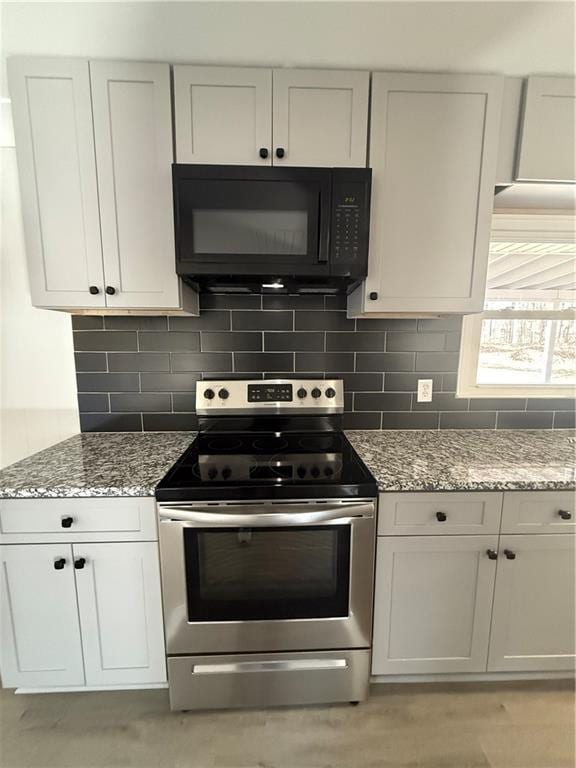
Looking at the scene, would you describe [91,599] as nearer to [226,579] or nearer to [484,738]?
[226,579]

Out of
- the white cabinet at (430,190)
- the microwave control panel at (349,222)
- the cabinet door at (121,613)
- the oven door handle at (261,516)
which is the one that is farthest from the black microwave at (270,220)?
the cabinet door at (121,613)

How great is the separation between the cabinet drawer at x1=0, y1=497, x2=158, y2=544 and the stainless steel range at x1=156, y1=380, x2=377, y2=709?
0.11m

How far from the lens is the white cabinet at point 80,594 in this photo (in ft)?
3.76

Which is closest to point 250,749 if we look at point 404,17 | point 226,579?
point 226,579

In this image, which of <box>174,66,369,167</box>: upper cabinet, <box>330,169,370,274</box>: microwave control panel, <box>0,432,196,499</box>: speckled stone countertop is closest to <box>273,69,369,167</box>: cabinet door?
<box>174,66,369,167</box>: upper cabinet

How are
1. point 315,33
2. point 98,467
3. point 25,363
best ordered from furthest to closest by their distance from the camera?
1. point 25,363
2. point 98,467
3. point 315,33

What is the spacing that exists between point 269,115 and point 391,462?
1428 millimetres

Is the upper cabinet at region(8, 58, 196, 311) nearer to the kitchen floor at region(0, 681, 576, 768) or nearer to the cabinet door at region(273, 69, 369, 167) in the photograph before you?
the cabinet door at region(273, 69, 369, 167)

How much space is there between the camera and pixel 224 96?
1197mm

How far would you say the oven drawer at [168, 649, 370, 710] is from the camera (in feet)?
A: 3.96

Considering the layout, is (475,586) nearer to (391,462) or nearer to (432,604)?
(432,604)

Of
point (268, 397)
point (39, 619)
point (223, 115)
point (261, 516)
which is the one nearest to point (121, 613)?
point (39, 619)

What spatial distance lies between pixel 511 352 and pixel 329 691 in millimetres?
1835

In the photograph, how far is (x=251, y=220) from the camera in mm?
1224
